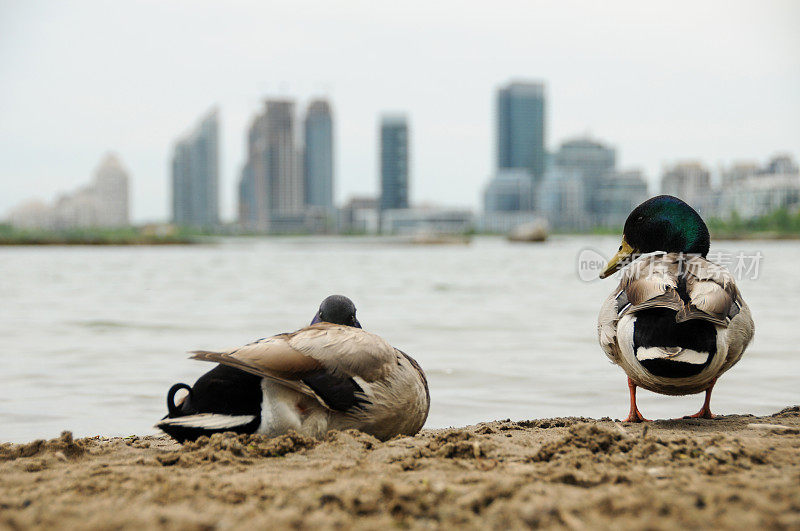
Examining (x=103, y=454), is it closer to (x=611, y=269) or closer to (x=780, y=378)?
(x=611, y=269)

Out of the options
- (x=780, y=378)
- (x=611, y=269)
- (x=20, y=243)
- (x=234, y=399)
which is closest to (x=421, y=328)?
(x=780, y=378)

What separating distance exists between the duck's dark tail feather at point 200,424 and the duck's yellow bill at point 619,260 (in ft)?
7.95

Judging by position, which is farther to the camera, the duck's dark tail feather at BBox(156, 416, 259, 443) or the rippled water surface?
the rippled water surface

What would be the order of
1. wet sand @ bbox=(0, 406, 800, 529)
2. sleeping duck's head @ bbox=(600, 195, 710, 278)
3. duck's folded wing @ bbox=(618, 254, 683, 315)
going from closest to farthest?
wet sand @ bbox=(0, 406, 800, 529) < duck's folded wing @ bbox=(618, 254, 683, 315) < sleeping duck's head @ bbox=(600, 195, 710, 278)

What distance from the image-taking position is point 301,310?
515 inches

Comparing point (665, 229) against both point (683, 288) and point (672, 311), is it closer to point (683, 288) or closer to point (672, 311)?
point (683, 288)

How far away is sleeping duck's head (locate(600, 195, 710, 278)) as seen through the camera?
482 centimetres

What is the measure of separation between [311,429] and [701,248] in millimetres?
2669

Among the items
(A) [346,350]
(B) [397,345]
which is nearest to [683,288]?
(A) [346,350]

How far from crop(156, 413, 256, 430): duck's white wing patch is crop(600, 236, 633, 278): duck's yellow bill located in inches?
96.4

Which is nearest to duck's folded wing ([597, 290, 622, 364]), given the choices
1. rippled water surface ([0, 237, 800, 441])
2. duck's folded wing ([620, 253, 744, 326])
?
duck's folded wing ([620, 253, 744, 326])

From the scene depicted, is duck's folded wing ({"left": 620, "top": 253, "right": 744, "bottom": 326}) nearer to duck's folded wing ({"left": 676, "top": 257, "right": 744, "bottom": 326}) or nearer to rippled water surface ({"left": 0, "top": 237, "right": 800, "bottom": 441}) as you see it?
duck's folded wing ({"left": 676, "top": 257, "right": 744, "bottom": 326})

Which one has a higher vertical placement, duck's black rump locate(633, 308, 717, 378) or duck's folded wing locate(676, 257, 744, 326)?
duck's folded wing locate(676, 257, 744, 326)

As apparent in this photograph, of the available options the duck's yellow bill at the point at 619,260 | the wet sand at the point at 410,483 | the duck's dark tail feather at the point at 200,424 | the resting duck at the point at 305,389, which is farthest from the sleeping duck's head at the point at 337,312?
the duck's yellow bill at the point at 619,260
